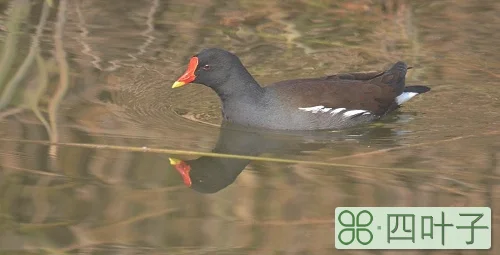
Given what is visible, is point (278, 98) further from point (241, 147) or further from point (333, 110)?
point (241, 147)

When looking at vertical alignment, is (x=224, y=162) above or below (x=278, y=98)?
below

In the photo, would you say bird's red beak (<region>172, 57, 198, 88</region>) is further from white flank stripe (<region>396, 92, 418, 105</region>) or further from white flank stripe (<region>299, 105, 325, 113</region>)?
white flank stripe (<region>396, 92, 418, 105</region>)

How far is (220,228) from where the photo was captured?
505cm

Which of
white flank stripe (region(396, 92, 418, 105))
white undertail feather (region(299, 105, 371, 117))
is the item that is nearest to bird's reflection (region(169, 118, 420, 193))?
white undertail feather (region(299, 105, 371, 117))

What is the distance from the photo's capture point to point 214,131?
6570 mm

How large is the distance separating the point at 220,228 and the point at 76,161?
1171 mm

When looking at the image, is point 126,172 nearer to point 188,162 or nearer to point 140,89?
point 188,162

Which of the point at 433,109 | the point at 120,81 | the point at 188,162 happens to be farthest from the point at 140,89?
the point at 433,109

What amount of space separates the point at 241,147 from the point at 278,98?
1.54 ft

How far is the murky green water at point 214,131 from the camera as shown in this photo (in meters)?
5.11

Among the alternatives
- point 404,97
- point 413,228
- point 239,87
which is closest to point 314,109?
point 239,87

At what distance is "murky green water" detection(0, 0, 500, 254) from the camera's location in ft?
16.8

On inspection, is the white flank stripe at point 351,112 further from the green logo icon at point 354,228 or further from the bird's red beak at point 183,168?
the green logo icon at point 354,228

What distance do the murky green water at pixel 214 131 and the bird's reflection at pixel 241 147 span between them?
17 millimetres
